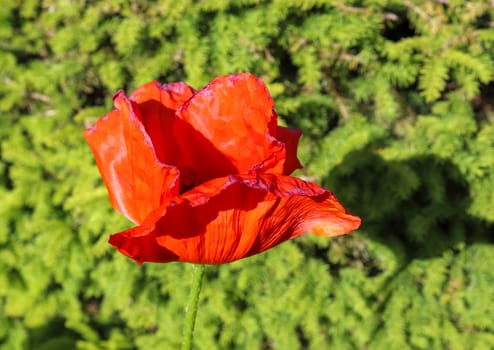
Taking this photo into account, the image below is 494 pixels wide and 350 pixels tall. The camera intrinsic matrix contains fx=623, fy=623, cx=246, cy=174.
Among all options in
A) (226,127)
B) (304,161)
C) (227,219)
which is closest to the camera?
(227,219)

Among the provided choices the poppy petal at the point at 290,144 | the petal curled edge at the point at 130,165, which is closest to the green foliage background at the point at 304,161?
the poppy petal at the point at 290,144

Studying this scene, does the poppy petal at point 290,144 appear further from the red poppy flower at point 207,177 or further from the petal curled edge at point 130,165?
the petal curled edge at point 130,165

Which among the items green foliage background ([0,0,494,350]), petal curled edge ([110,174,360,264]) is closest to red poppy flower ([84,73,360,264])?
petal curled edge ([110,174,360,264])

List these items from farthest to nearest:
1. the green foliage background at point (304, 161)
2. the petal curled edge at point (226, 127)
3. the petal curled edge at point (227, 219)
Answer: the green foliage background at point (304, 161)
the petal curled edge at point (226, 127)
the petal curled edge at point (227, 219)

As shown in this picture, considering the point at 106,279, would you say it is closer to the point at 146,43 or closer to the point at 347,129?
the point at 146,43

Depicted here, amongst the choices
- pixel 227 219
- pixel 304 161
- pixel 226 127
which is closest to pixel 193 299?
pixel 227 219

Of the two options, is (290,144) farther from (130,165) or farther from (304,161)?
(304,161)

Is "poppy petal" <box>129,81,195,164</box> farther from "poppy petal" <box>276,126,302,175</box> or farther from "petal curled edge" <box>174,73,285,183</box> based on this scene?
"poppy petal" <box>276,126,302,175</box>

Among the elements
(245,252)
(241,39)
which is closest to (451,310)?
(241,39)
